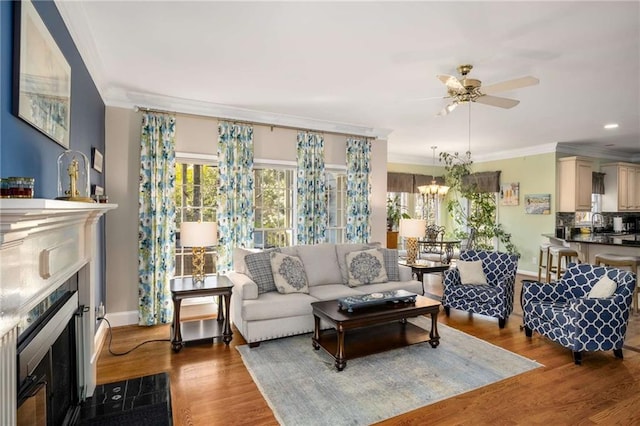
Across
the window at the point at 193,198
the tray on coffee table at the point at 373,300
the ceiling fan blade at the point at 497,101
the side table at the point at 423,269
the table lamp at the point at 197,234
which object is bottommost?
the tray on coffee table at the point at 373,300

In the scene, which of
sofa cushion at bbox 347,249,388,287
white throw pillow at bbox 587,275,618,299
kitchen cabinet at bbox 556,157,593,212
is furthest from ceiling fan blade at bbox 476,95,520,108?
kitchen cabinet at bbox 556,157,593,212

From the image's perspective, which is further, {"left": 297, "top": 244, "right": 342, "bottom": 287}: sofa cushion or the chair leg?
{"left": 297, "top": 244, "right": 342, "bottom": 287}: sofa cushion

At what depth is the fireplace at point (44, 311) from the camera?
1.20 metres

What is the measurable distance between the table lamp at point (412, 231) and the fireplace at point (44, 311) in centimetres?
384

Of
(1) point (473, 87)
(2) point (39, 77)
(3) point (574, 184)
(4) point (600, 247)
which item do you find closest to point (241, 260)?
(2) point (39, 77)

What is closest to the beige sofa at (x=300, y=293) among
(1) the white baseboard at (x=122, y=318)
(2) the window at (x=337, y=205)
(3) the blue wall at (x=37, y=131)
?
(2) the window at (x=337, y=205)

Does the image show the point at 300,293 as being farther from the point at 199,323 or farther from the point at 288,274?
the point at 199,323

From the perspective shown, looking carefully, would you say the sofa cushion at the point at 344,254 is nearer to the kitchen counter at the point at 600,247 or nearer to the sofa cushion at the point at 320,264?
the sofa cushion at the point at 320,264

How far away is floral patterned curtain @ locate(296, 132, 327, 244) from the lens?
5270mm

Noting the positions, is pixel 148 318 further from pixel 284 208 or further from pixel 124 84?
pixel 124 84

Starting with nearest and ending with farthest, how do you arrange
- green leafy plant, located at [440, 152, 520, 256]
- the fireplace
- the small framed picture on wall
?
the fireplace < the small framed picture on wall < green leafy plant, located at [440, 152, 520, 256]

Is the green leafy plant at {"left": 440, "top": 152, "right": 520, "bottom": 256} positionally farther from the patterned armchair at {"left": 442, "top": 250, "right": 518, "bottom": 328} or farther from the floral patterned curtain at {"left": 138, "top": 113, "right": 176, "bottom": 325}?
the floral patterned curtain at {"left": 138, "top": 113, "right": 176, "bottom": 325}

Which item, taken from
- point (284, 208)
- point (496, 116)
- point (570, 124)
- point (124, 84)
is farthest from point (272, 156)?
point (570, 124)

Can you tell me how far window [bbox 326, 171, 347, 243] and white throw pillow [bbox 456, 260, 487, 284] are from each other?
188 centimetres
